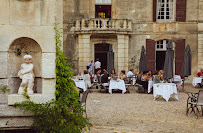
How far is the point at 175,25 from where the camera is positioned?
64.5ft

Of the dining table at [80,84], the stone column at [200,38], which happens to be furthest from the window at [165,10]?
the dining table at [80,84]

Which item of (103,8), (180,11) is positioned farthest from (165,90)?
(103,8)

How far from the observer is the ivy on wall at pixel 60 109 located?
5238 millimetres

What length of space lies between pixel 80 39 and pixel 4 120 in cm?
1387

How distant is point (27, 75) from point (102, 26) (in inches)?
536

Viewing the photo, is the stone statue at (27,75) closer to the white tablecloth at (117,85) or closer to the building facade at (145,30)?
the white tablecloth at (117,85)

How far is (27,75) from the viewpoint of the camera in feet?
18.2

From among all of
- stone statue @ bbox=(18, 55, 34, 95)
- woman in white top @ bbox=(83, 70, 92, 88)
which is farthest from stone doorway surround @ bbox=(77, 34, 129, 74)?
stone statue @ bbox=(18, 55, 34, 95)

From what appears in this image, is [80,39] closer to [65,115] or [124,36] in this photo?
[124,36]

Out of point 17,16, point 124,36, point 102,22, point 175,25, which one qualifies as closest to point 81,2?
point 102,22

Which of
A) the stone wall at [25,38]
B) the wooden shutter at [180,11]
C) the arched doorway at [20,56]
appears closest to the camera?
the stone wall at [25,38]

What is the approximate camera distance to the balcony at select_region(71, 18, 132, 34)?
1864cm

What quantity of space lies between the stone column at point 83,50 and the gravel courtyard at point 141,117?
8393 millimetres

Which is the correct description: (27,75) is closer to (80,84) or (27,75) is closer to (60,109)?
(60,109)
